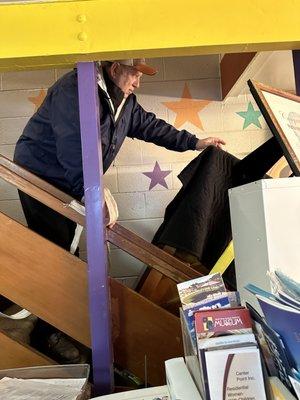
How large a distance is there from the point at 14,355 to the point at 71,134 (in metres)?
0.75

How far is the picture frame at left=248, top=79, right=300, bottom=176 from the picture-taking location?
3.45 feet

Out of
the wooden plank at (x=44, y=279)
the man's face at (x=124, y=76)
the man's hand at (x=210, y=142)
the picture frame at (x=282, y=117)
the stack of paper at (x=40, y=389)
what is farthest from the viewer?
the man's hand at (x=210, y=142)

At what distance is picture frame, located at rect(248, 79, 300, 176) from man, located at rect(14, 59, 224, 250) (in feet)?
1.74

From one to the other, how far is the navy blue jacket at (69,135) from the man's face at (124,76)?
0.12 meters

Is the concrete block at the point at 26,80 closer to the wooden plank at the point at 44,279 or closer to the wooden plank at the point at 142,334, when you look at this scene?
the wooden plank at the point at 44,279

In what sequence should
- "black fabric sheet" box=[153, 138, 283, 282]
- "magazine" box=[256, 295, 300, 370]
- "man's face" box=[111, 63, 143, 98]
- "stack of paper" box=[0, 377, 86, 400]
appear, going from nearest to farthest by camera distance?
"magazine" box=[256, 295, 300, 370] → "stack of paper" box=[0, 377, 86, 400] → "black fabric sheet" box=[153, 138, 283, 282] → "man's face" box=[111, 63, 143, 98]

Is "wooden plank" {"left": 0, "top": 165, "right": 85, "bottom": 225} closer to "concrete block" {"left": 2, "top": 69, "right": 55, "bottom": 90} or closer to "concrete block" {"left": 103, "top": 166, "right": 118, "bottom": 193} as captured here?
"concrete block" {"left": 103, "top": 166, "right": 118, "bottom": 193}

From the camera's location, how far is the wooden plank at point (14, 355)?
1.45 m

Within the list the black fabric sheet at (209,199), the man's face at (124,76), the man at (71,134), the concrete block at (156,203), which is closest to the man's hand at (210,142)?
the man at (71,134)

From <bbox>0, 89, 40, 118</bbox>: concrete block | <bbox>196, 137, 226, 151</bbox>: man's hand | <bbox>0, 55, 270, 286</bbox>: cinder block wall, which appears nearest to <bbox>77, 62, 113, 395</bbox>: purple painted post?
<bbox>196, 137, 226, 151</bbox>: man's hand

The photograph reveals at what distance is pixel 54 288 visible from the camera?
1.42 m

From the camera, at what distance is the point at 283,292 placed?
70 cm

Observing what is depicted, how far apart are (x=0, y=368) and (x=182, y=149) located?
45.0 inches

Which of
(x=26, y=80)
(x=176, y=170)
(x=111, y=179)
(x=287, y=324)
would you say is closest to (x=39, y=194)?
Answer: (x=287, y=324)
